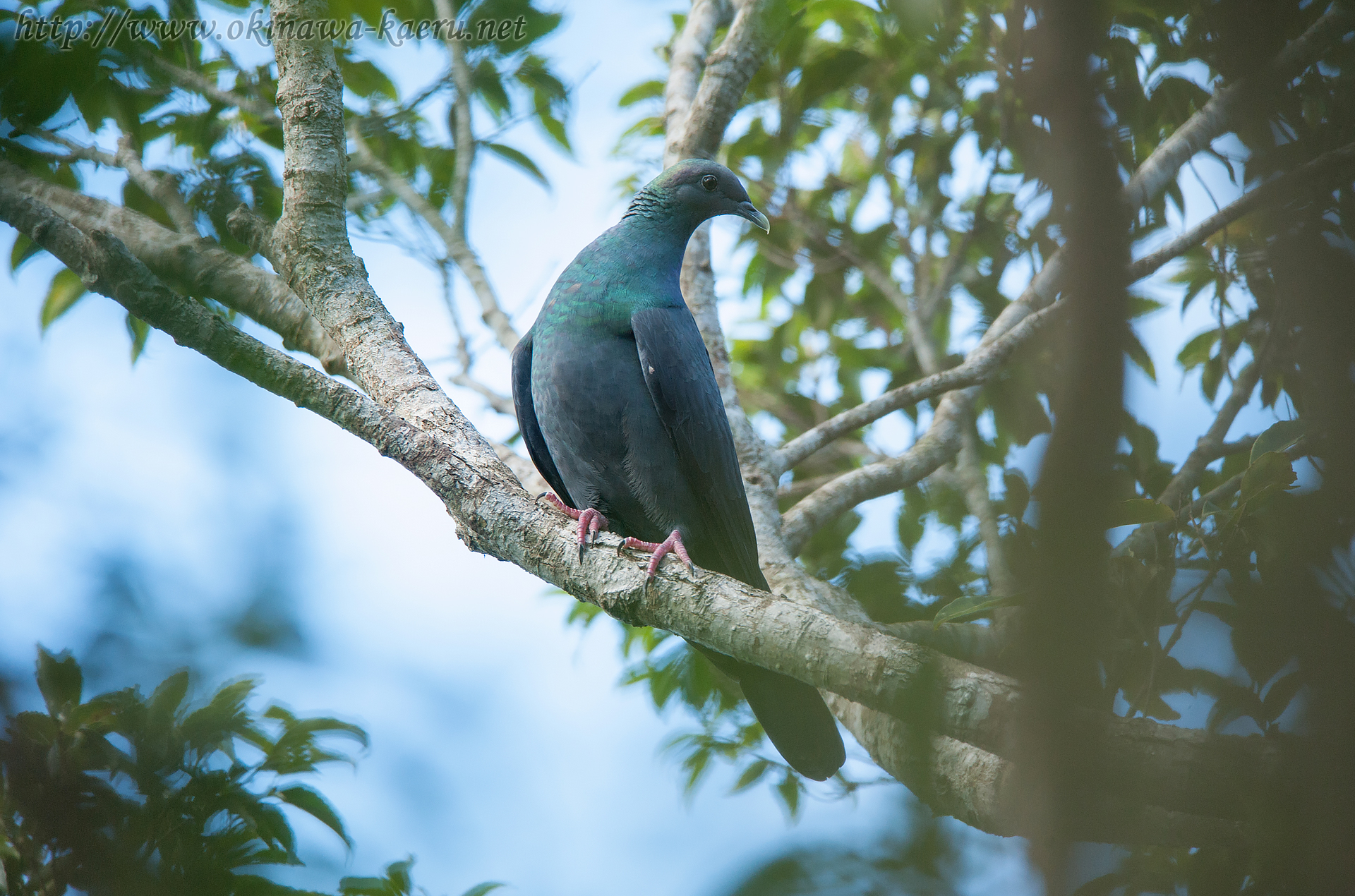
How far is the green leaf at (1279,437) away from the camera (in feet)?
6.49

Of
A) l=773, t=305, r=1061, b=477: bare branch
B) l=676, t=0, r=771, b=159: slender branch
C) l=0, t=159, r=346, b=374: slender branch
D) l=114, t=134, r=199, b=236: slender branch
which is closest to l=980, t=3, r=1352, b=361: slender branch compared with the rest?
l=773, t=305, r=1061, b=477: bare branch

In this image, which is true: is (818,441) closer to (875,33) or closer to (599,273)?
(599,273)

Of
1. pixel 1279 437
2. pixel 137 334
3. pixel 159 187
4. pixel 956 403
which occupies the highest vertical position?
pixel 159 187

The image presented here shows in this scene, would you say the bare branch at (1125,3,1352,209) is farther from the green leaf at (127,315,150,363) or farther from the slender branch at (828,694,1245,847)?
the green leaf at (127,315,150,363)

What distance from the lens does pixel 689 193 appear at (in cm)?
376

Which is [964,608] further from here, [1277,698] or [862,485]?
[862,485]

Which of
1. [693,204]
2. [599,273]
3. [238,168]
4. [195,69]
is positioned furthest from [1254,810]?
[195,69]

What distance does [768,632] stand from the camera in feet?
5.97

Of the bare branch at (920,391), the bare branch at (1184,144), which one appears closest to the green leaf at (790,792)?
the bare branch at (920,391)

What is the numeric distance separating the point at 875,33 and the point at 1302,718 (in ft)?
15.0

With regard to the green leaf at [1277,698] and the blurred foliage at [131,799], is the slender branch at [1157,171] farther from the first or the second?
the blurred foliage at [131,799]

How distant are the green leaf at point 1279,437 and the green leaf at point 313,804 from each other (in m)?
2.32

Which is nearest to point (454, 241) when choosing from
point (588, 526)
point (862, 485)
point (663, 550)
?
point (588, 526)

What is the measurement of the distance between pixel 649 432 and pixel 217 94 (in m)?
2.53
